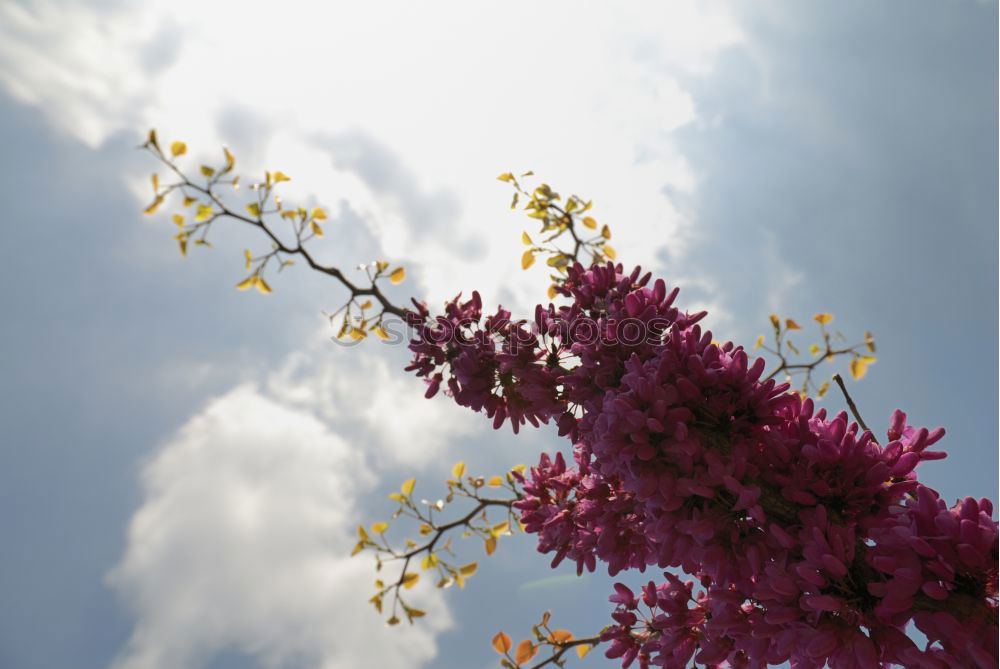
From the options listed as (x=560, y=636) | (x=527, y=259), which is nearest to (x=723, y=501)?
(x=560, y=636)

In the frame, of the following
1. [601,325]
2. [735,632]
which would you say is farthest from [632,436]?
[735,632]

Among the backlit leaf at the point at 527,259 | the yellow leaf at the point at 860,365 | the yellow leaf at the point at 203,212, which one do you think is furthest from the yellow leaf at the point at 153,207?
the yellow leaf at the point at 860,365

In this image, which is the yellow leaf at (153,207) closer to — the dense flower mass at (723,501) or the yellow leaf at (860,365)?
the dense flower mass at (723,501)

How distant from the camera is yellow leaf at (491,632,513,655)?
2.57m

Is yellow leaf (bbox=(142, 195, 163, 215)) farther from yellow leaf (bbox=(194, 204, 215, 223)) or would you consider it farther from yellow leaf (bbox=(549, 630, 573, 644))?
yellow leaf (bbox=(549, 630, 573, 644))

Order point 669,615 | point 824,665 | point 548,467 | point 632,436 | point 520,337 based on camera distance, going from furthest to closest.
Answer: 1. point 548,467
2. point 520,337
3. point 669,615
4. point 632,436
5. point 824,665

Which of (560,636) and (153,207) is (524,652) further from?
(153,207)

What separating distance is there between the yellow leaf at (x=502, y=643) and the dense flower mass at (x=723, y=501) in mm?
655

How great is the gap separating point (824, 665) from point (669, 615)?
518 millimetres

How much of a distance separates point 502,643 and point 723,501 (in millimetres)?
1439

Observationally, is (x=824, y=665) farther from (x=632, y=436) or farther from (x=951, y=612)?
(x=632, y=436)

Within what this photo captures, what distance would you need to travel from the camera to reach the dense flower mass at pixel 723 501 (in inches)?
54.7

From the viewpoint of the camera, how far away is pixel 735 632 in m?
1.64

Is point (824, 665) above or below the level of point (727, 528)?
below
